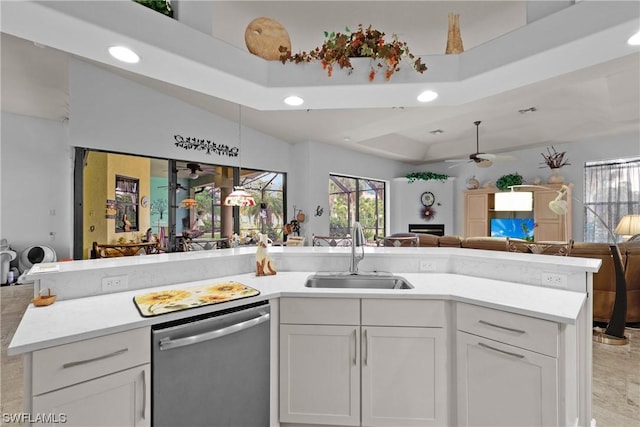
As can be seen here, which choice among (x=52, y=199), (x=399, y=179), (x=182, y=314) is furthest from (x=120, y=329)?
(x=399, y=179)

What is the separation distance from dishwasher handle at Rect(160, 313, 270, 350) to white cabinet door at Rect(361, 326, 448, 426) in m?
0.58

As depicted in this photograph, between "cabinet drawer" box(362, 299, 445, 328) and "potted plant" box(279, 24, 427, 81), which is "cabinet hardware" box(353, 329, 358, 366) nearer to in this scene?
"cabinet drawer" box(362, 299, 445, 328)

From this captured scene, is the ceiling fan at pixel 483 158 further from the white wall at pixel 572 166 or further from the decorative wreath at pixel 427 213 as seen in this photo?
the decorative wreath at pixel 427 213

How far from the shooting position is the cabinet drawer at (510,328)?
133 centimetres

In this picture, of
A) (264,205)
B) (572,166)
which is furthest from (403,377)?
(572,166)

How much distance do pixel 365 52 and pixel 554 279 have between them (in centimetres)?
174

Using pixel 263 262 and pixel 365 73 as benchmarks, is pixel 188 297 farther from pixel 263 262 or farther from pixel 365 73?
pixel 365 73

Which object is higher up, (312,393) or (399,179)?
(399,179)

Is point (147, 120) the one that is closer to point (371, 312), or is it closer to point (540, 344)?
point (371, 312)

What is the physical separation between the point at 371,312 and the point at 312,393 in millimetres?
564

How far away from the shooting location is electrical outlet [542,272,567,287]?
68.4 inches

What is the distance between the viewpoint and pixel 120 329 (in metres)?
1.23

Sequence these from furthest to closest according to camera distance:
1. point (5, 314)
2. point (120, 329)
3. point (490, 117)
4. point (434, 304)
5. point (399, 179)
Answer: point (399, 179) < point (490, 117) < point (5, 314) < point (434, 304) < point (120, 329)

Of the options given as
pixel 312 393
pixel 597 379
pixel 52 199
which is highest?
pixel 52 199
